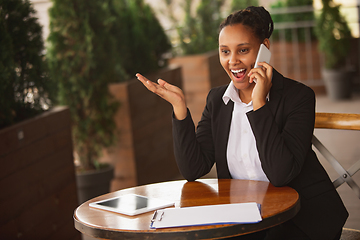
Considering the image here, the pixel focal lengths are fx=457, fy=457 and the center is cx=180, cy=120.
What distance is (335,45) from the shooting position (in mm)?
7312

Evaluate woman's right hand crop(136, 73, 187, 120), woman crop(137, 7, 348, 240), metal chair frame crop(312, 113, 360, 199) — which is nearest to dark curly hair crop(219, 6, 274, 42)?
woman crop(137, 7, 348, 240)

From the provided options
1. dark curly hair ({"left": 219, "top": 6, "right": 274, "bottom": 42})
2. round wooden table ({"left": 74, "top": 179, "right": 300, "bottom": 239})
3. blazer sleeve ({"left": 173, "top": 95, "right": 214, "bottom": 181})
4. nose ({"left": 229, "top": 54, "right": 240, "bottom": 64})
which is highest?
dark curly hair ({"left": 219, "top": 6, "right": 274, "bottom": 42})

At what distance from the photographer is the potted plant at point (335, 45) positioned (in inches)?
288

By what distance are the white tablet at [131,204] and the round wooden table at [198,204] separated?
0.07 ft

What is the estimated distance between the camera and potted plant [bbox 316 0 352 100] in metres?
7.31

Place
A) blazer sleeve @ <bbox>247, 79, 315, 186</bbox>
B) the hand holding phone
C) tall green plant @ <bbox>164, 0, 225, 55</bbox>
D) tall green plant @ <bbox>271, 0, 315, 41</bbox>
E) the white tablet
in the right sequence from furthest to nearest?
tall green plant @ <bbox>271, 0, 315, 41</bbox>, tall green plant @ <bbox>164, 0, 225, 55</bbox>, the hand holding phone, blazer sleeve @ <bbox>247, 79, 315, 186</bbox>, the white tablet

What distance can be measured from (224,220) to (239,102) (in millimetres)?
750

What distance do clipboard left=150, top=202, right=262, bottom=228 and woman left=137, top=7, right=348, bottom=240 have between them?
306 mm

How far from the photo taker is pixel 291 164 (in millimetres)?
1703

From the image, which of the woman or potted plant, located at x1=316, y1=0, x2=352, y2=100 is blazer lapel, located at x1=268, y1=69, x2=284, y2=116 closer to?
the woman

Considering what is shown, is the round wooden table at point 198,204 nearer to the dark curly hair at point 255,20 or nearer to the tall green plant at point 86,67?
the dark curly hair at point 255,20

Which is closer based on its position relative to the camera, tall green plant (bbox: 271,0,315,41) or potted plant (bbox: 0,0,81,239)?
potted plant (bbox: 0,0,81,239)

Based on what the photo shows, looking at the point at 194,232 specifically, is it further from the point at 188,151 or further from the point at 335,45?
the point at 335,45

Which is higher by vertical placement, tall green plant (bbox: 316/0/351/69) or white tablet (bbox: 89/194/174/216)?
tall green plant (bbox: 316/0/351/69)
